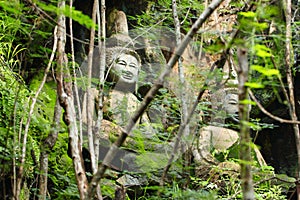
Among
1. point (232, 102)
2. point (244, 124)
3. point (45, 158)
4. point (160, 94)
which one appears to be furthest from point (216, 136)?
point (244, 124)

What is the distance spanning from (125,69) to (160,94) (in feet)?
2.42

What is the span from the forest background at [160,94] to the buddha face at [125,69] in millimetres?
196

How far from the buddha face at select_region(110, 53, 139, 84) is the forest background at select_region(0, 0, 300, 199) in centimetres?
20

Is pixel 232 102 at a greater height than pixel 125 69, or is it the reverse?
pixel 125 69

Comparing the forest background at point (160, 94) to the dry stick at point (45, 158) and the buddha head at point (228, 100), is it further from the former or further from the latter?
the buddha head at point (228, 100)

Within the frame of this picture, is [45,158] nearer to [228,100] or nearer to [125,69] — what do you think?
[125,69]

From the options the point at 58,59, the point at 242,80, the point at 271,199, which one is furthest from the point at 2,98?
the point at 271,199

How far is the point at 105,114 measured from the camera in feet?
13.9

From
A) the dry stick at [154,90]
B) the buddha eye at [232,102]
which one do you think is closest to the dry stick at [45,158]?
the dry stick at [154,90]

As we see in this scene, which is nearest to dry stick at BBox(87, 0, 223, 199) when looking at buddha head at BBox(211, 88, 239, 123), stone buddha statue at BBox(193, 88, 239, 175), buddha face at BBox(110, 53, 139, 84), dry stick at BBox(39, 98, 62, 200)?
dry stick at BBox(39, 98, 62, 200)

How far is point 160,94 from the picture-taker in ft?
12.6

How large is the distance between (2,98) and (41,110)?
649mm

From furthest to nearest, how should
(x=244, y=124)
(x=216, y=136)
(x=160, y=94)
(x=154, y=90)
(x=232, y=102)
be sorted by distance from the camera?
1. (x=232, y=102)
2. (x=216, y=136)
3. (x=160, y=94)
4. (x=154, y=90)
5. (x=244, y=124)

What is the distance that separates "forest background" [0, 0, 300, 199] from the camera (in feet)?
4.62
